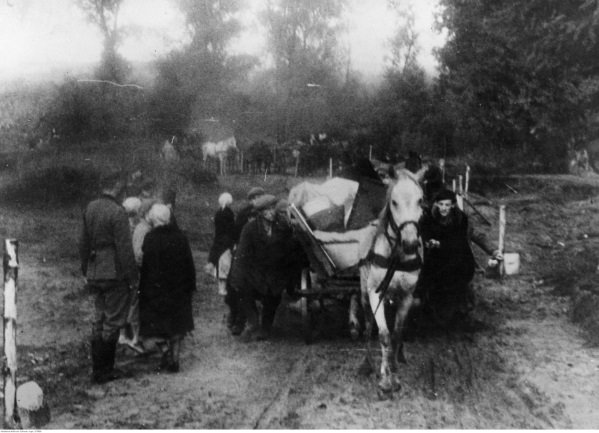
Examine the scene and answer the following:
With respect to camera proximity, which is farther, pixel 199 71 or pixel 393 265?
pixel 199 71

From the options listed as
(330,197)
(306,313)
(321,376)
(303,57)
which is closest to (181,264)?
(321,376)

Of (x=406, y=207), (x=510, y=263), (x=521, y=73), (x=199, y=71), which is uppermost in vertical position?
(x=521, y=73)

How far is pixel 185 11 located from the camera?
11.6m

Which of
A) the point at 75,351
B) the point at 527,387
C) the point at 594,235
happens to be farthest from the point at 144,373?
the point at 594,235

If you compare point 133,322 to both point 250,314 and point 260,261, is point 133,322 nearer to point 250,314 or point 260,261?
point 250,314

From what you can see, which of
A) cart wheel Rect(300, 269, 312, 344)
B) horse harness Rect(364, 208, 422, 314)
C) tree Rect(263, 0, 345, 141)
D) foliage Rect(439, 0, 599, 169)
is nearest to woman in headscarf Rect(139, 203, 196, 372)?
cart wheel Rect(300, 269, 312, 344)

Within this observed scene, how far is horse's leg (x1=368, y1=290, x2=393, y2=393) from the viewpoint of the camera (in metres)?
6.70

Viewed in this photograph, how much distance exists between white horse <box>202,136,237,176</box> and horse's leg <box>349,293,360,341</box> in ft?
28.8

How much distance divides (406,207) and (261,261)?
9.85 ft

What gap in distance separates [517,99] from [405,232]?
13.2 meters

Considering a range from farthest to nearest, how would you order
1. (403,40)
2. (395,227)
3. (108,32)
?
(403,40), (108,32), (395,227)

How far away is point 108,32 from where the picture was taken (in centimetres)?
1059

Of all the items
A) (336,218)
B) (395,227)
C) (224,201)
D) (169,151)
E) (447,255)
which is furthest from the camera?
(169,151)

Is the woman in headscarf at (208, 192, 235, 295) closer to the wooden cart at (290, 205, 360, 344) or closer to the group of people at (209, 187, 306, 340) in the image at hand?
the group of people at (209, 187, 306, 340)
